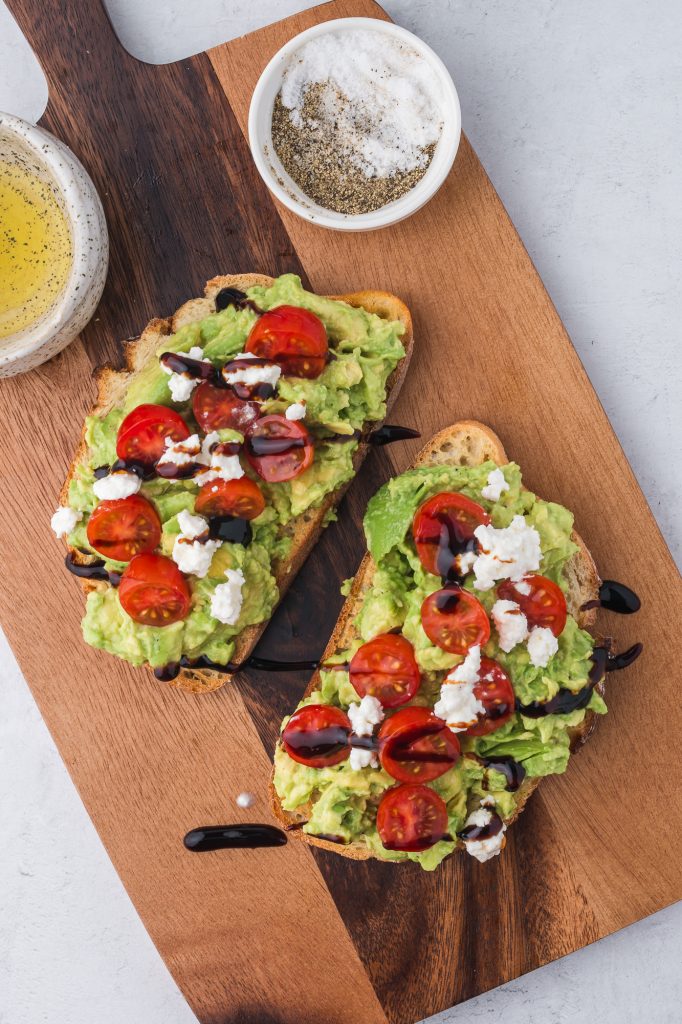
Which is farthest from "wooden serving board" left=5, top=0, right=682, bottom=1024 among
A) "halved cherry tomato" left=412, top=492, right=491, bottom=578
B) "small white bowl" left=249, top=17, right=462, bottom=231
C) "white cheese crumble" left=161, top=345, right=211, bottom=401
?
"white cheese crumble" left=161, top=345, right=211, bottom=401

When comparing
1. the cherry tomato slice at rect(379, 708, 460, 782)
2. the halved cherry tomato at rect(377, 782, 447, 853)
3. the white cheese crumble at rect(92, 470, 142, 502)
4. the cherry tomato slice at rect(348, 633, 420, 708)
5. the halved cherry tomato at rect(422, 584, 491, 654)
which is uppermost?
the white cheese crumble at rect(92, 470, 142, 502)

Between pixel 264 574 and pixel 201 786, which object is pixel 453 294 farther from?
pixel 201 786

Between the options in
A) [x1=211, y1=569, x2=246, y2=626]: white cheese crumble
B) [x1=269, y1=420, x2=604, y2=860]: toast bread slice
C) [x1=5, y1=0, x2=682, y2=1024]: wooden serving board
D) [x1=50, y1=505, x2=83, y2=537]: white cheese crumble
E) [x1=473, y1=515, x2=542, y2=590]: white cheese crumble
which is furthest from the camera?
[x1=5, y1=0, x2=682, y2=1024]: wooden serving board

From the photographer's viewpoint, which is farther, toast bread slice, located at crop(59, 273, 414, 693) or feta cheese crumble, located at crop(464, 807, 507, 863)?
toast bread slice, located at crop(59, 273, 414, 693)

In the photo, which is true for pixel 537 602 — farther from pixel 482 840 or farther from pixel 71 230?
pixel 71 230

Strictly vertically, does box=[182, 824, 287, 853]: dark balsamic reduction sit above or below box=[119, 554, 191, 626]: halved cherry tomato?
below

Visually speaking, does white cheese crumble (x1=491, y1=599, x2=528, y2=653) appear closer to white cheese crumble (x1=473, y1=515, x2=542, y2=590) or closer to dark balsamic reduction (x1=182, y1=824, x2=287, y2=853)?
white cheese crumble (x1=473, y1=515, x2=542, y2=590)
